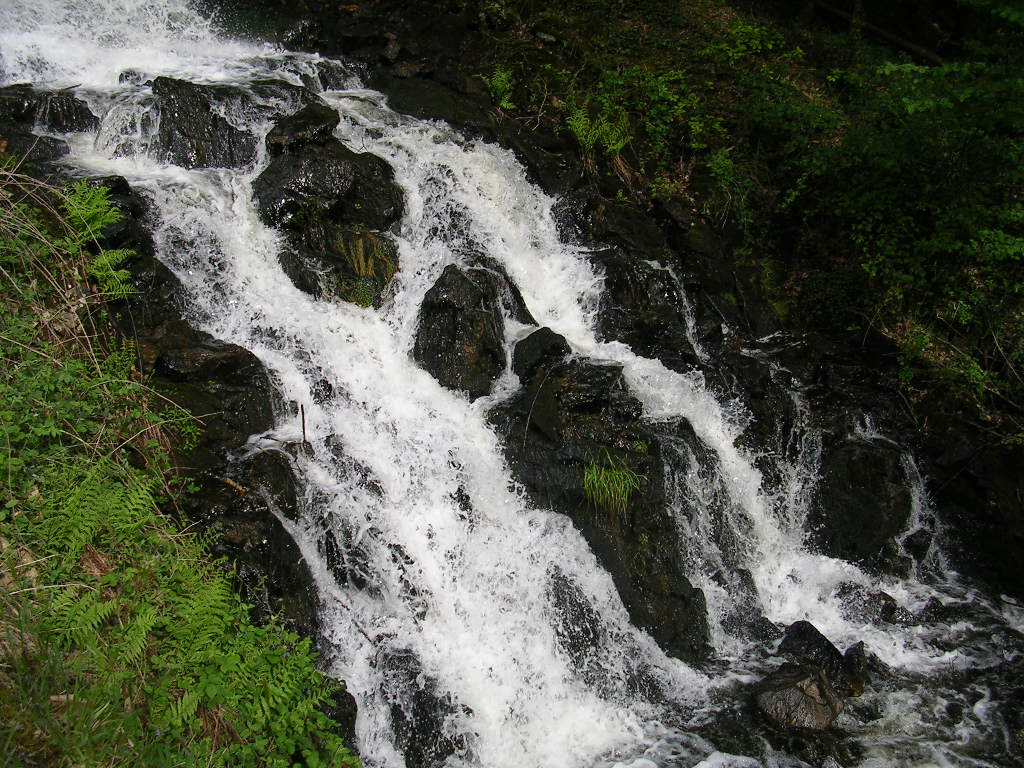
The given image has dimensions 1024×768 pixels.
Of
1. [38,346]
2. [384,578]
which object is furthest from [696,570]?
[38,346]

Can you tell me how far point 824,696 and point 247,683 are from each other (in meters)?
4.50

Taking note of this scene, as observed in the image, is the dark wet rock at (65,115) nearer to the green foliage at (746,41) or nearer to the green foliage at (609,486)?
the green foliage at (609,486)

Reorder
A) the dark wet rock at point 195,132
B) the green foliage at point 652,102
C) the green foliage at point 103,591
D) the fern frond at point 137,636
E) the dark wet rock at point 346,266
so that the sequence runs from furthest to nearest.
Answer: the green foliage at point 652,102 < the dark wet rock at point 195,132 < the dark wet rock at point 346,266 < the fern frond at point 137,636 < the green foliage at point 103,591

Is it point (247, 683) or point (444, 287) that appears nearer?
point (247, 683)

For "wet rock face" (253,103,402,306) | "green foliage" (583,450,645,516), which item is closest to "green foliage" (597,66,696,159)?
"wet rock face" (253,103,402,306)

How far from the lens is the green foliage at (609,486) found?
6051 mm

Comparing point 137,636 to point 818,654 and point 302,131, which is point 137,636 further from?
point 302,131

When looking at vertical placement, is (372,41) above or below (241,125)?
above

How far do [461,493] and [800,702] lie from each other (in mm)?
3296

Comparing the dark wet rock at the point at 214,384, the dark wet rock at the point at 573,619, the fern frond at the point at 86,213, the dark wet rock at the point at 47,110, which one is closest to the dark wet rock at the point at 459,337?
the dark wet rock at the point at 214,384

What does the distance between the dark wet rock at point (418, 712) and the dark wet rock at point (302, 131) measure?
18.3 feet

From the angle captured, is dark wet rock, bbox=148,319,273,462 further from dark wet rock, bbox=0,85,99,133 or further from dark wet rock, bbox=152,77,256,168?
dark wet rock, bbox=0,85,99,133

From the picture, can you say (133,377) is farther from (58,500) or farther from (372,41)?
(372,41)

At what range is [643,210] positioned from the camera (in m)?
9.13
